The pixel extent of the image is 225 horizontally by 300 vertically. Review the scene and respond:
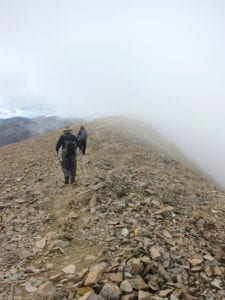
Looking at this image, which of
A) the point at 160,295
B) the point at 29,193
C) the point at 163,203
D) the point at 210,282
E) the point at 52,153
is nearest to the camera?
the point at 160,295

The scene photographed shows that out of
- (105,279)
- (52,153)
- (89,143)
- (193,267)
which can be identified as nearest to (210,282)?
(193,267)

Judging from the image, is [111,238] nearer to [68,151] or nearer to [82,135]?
[68,151]

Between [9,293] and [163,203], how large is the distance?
25.8 ft

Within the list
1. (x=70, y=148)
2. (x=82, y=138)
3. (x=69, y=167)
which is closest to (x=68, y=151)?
(x=70, y=148)

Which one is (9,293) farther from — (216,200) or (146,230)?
(216,200)

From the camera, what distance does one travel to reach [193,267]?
1114cm

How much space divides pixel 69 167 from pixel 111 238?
278 inches

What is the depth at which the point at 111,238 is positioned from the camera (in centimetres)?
1244

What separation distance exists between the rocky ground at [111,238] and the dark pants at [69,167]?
17.6 inches

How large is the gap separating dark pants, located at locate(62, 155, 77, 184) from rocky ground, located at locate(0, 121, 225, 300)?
45 centimetres

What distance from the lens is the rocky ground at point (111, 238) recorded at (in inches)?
396

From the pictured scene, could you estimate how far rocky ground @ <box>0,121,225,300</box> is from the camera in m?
10.1

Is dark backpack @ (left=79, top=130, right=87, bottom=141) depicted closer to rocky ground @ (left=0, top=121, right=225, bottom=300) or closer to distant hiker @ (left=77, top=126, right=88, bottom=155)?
distant hiker @ (left=77, top=126, right=88, bottom=155)

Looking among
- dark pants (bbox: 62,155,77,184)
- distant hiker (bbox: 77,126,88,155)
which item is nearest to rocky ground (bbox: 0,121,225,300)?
dark pants (bbox: 62,155,77,184)
